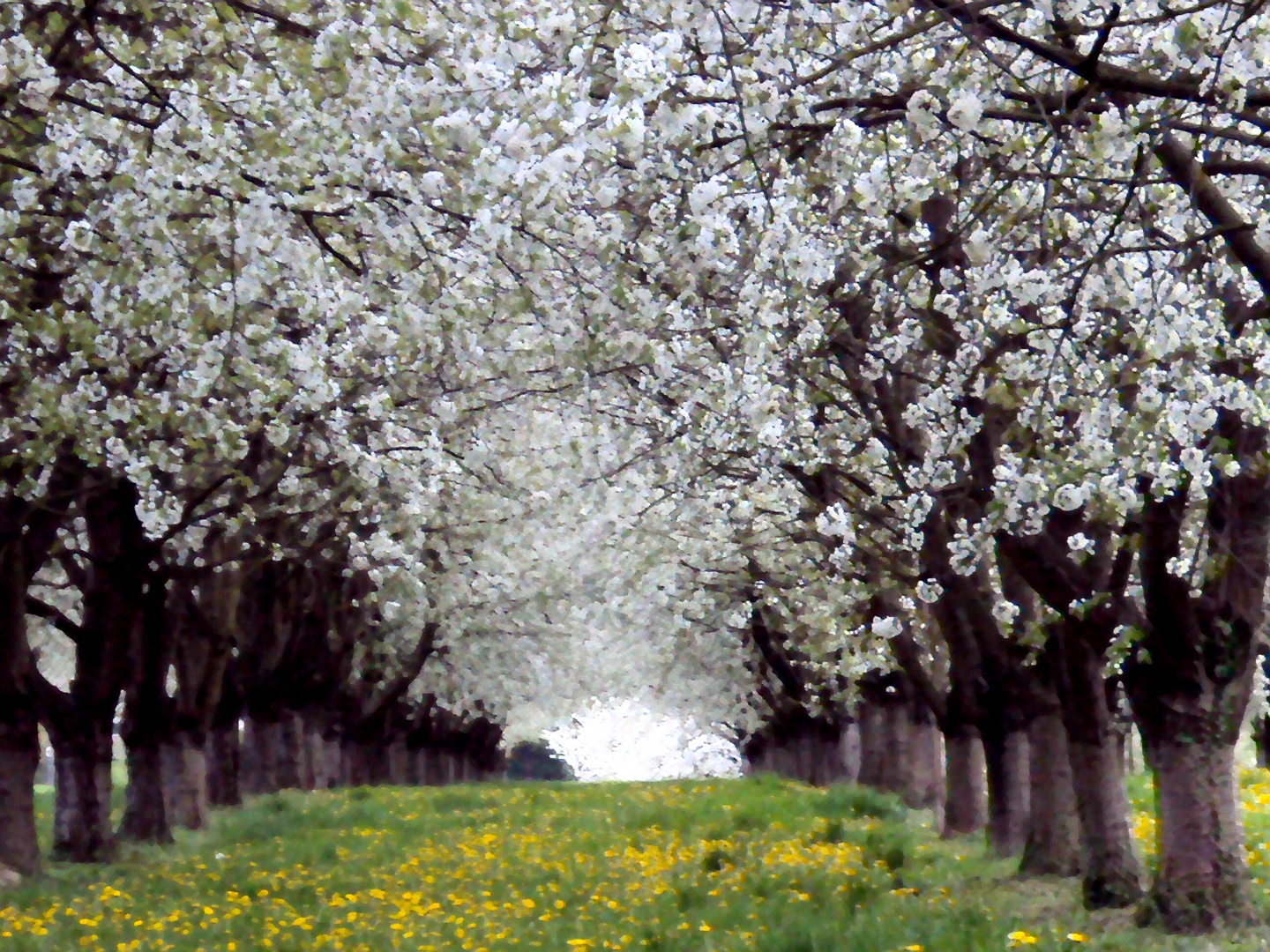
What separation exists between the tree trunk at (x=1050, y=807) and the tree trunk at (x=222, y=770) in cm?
1926

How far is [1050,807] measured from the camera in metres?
16.5

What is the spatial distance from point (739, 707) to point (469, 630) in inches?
497

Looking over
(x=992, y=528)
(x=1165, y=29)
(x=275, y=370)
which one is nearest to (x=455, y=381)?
(x=275, y=370)

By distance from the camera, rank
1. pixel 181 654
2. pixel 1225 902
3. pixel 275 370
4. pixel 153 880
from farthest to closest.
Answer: pixel 181 654, pixel 153 880, pixel 275 370, pixel 1225 902

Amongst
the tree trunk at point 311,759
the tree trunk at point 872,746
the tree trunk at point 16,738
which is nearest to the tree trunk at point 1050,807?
the tree trunk at point 16,738

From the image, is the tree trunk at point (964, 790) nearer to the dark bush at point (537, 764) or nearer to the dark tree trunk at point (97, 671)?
the dark tree trunk at point (97, 671)

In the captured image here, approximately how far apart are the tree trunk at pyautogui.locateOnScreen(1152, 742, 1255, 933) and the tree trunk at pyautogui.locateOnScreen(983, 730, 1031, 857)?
6014 millimetres

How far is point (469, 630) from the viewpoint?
1610 inches

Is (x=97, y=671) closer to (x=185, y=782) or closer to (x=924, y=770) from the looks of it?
(x=185, y=782)

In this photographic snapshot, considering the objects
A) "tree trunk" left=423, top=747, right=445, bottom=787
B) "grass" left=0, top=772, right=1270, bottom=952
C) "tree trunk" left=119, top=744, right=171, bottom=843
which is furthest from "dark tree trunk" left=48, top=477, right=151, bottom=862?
"tree trunk" left=423, top=747, right=445, bottom=787

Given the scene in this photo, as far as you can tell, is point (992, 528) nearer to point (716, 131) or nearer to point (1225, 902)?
point (1225, 902)

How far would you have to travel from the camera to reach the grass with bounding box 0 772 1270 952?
1224cm

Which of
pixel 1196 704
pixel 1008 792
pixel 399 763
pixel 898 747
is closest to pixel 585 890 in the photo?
pixel 1008 792

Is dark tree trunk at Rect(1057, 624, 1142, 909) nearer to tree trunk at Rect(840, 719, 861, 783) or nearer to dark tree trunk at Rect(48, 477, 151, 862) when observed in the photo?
dark tree trunk at Rect(48, 477, 151, 862)
